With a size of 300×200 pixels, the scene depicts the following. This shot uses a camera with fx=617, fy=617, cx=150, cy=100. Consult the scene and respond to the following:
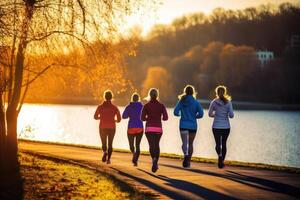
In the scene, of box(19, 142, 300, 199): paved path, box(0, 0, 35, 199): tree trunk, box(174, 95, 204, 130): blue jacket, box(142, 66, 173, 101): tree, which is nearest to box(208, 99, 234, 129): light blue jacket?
box(174, 95, 204, 130): blue jacket

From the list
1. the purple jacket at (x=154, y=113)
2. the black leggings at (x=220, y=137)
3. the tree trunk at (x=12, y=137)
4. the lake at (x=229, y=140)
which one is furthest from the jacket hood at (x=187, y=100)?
the lake at (x=229, y=140)

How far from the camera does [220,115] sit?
1511 cm

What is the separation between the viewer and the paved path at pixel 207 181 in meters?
11.2

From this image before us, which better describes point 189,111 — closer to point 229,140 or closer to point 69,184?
point 69,184

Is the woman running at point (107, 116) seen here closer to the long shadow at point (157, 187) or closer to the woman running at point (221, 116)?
the long shadow at point (157, 187)

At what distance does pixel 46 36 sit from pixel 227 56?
120m

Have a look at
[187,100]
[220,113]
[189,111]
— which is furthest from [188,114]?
[220,113]

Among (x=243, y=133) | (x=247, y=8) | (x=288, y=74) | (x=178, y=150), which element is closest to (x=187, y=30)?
(x=247, y=8)

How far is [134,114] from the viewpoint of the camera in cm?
1584

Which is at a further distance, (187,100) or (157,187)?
(187,100)

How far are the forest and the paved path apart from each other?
2.79 metres

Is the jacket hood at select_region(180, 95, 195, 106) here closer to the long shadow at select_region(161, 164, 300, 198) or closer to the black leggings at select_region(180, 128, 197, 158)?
the black leggings at select_region(180, 128, 197, 158)

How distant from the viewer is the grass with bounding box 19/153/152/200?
11378 mm

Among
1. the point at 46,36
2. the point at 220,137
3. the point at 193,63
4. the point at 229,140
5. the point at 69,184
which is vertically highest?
the point at 193,63
